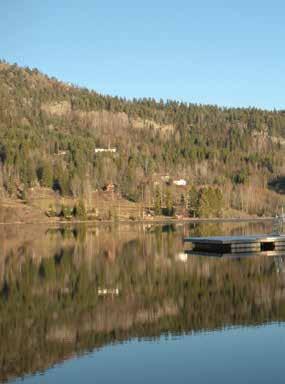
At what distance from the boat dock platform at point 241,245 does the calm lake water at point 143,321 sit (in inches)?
265

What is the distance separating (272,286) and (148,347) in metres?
11.9

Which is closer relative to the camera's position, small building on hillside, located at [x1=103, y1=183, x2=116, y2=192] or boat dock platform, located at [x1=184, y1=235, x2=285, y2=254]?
boat dock platform, located at [x1=184, y1=235, x2=285, y2=254]

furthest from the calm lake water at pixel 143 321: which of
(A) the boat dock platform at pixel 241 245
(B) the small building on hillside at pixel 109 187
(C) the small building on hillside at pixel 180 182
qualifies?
(C) the small building on hillside at pixel 180 182

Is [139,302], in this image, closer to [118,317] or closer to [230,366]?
[118,317]

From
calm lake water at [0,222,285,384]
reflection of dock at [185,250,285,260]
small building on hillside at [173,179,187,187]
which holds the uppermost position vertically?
Result: small building on hillside at [173,179,187,187]

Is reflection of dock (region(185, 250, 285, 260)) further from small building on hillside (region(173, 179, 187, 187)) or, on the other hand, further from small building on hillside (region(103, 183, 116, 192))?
small building on hillside (region(173, 179, 187, 187))

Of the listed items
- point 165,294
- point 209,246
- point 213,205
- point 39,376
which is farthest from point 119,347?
point 213,205

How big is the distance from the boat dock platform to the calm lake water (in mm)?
6728

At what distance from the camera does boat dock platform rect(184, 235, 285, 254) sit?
47.7 m

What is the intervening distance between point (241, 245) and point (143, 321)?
2611cm

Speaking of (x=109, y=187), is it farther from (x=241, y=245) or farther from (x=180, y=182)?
(x=241, y=245)

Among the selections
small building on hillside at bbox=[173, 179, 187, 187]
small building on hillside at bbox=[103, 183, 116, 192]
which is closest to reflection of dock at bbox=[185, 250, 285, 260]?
small building on hillside at bbox=[103, 183, 116, 192]

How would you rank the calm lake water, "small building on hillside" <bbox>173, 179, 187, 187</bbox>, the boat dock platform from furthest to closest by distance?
"small building on hillside" <bbox>173, 179, 187, 187</bbox>, the boat dock platform, the calm lake water

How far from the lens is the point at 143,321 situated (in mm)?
23391
